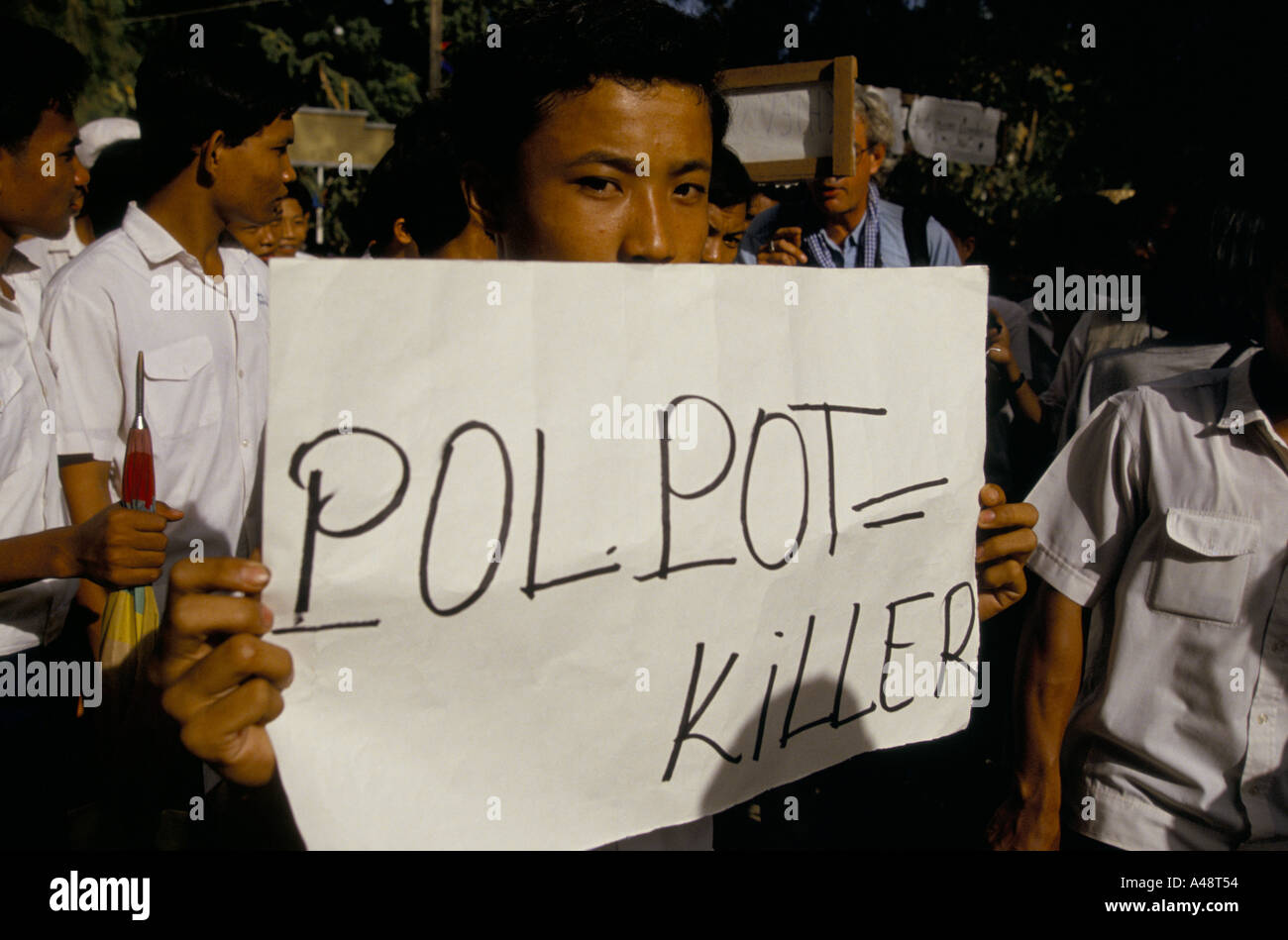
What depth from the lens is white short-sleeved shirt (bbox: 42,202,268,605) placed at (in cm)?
231

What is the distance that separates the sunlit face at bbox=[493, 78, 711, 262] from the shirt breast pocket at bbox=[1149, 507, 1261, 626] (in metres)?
0.97

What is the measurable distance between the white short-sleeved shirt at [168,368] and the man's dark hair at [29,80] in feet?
1.04

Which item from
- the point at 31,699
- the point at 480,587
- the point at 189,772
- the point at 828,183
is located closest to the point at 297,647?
the point at 480,587

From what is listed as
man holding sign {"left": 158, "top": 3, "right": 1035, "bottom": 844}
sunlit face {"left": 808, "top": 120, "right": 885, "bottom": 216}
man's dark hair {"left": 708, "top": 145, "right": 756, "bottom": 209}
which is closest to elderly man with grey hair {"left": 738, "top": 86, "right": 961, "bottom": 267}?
sunlit face {"left": 808, "top": 120, "right": 885, "bottom": 216}

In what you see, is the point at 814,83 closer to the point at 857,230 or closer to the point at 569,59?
the point at 569,59

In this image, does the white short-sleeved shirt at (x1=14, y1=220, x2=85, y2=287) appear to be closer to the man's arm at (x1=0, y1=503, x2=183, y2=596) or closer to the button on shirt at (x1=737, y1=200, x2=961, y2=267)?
the man's arm at (x1=0, y1=503, x2=183, y2=596)

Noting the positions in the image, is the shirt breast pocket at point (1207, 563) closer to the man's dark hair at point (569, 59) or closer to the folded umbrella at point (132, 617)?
the man's dark hair at point (569, 59)

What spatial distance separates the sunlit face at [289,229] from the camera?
5.09 meters

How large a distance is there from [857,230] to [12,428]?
114 inches

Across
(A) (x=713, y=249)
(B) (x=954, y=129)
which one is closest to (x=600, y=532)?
(A) (x=713, y=249)

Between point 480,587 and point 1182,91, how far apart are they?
42.0 ft

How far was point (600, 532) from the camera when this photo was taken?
1.28 meters

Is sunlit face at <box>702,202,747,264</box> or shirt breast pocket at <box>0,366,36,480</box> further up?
sunlit face at <box>702,202,747,264</box>

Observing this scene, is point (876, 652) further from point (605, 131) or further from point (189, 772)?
point (189, 772)
